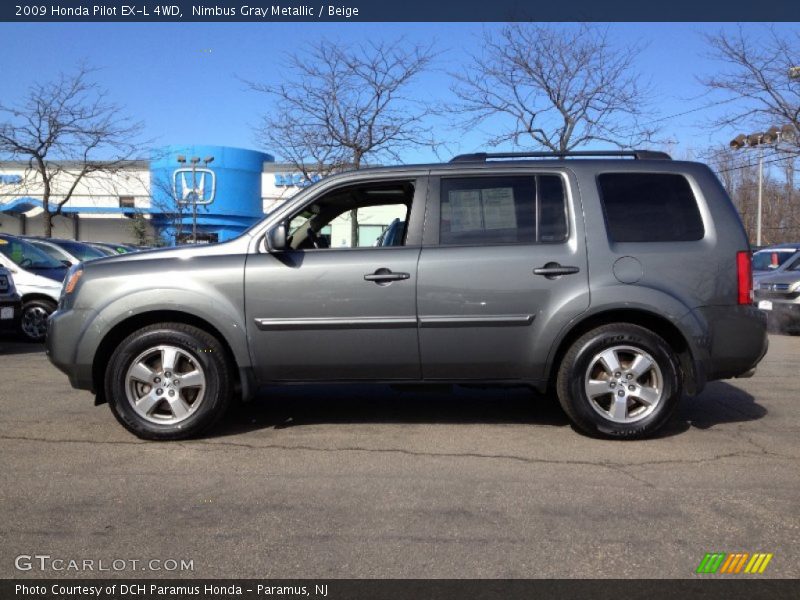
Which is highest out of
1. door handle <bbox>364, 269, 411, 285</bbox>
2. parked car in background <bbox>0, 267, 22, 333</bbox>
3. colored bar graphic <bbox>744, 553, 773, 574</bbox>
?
door handle <bbox>364, 269, 411, 285</bbox>

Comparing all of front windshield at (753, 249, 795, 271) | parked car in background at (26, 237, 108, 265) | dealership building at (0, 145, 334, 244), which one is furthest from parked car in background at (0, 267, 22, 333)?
dealership building at (0, 145, 334, 244)

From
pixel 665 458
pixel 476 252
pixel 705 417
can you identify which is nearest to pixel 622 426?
pixel 665 458

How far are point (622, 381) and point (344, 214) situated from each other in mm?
2577

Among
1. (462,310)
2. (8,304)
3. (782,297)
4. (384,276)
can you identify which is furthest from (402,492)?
(782,297)

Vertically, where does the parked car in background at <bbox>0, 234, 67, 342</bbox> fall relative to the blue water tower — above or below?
below

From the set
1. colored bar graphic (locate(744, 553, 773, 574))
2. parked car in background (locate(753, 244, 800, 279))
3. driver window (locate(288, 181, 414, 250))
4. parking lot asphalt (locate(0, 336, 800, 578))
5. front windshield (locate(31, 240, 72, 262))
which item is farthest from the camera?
parked car in background (locate(753, 244, 800, 279))

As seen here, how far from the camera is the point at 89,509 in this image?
11.9 ft

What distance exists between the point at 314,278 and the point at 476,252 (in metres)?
1.14

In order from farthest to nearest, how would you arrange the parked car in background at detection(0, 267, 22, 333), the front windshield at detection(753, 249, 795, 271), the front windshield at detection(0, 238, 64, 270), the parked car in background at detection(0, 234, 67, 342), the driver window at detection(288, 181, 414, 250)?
the front windshield at detection(753, 249, 795, 271)
the front windshield at detection(0, 238, 64, 270)
the parked car in background at detection(0, 234, 67, 342)
the parked car in background at detection(0, 267, 22, 333)
the driver window at detection(288, 181, 414, 250)

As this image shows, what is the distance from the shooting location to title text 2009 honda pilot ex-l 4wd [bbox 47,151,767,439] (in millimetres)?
4680

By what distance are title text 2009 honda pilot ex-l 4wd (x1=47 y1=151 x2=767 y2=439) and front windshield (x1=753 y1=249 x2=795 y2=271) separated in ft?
30.2

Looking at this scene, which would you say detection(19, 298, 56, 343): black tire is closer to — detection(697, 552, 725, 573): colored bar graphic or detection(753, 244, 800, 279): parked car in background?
detection(697, 552, 725, 573): colored bar graphic

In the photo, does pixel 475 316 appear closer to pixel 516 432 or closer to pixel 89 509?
pixel 516 432

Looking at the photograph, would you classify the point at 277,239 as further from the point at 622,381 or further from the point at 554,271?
the point at 622,381
